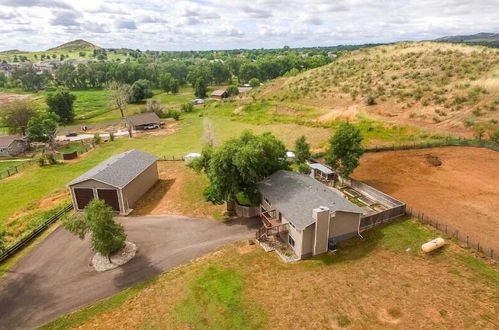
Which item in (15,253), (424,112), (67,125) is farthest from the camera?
(67,125)

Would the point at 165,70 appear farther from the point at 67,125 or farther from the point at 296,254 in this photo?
the point at 296,254

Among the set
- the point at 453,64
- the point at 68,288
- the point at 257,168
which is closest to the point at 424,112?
the point at 453,64

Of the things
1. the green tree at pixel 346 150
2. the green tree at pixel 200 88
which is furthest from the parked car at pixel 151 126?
the green tree at pixel 346 150

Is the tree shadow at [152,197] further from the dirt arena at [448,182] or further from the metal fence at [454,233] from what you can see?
the metal fence at [454,233]

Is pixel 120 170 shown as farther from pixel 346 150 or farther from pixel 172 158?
pixel 346 150

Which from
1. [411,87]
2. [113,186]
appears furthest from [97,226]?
[411,87]
